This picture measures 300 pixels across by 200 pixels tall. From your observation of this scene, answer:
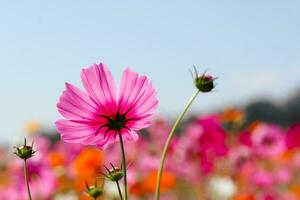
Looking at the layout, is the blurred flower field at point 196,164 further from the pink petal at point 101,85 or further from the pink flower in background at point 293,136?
the pink petal at point 101,85

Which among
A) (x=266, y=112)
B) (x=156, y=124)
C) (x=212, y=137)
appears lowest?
(x=212, y=137)

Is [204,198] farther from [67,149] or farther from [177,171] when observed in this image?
[67,149]

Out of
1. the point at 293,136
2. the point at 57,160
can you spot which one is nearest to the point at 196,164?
the point at 293,136

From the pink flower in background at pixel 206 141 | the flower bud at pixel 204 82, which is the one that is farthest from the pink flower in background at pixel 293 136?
the flower bud at pixel 204 82

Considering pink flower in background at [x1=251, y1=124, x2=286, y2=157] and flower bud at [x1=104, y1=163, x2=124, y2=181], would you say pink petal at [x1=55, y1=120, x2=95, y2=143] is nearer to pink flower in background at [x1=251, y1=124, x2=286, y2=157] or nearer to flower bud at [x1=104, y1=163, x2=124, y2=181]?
flower bud at [x1=104, y1=163, x2=124, y2=181]

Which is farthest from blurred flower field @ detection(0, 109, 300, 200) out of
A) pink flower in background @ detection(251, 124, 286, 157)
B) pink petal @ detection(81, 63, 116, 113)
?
pink petal @ detection(81, 63, 116, 113)

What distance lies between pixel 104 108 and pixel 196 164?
5.26 feet

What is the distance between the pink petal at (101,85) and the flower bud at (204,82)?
3.4 inches

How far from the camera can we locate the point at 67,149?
9.66 ft

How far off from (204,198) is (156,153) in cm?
78

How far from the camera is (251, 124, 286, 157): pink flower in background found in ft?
8.07

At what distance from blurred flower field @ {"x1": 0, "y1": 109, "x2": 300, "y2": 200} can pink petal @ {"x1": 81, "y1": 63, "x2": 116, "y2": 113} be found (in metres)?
1.12

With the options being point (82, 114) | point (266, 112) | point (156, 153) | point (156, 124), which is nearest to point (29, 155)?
point (82, 114)

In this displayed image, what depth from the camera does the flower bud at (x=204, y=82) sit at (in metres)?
0.67
